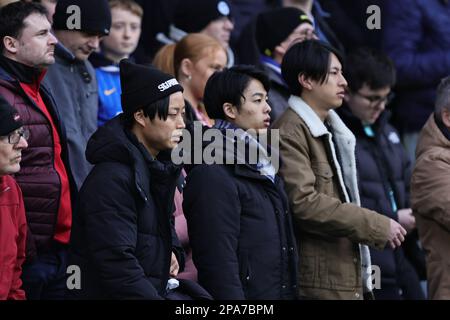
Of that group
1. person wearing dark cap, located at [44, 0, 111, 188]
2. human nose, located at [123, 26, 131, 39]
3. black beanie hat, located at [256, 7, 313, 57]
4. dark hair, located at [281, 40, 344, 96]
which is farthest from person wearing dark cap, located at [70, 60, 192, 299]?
black beanie hat, located at [256, 7, 313, 57]

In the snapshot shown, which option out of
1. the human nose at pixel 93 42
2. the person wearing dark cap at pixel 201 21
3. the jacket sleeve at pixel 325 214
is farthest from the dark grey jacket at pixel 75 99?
the person wearing dark cap at pixel 201 21

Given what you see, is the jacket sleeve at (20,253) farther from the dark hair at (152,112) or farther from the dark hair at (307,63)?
the dark hair at (307,63)

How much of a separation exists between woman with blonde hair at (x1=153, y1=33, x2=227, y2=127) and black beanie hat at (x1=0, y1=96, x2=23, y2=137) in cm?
199

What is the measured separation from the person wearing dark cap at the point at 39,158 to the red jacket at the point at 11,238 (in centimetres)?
19

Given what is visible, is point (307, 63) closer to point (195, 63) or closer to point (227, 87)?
point (227, 87)

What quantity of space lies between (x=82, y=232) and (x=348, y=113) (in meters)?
3.17

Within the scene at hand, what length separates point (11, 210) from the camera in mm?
6383

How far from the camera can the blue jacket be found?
9.78 meters

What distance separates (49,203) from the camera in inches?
269

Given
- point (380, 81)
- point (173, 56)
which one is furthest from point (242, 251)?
point (380, 81)

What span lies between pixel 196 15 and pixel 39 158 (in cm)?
278

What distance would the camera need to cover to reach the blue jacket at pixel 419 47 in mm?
9781

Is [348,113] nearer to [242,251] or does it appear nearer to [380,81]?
[380,81]

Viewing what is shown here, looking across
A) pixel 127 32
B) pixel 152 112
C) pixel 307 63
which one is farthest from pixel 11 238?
pixel 127 32
